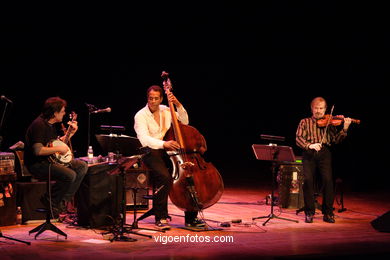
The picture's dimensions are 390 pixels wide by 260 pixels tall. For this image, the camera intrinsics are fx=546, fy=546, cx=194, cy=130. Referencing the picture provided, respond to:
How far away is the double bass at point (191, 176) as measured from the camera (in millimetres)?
6176

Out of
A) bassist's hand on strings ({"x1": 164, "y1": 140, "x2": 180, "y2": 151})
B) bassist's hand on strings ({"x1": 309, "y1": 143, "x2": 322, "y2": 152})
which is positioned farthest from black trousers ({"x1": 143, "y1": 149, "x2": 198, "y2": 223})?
bassist's hand on strings ({"x1": 309, "y1": 143, "x2": 322, "y2": 152})

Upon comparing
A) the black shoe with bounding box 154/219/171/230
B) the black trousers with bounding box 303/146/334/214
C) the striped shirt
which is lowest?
the black shoe with bounding box 154/219/171/230

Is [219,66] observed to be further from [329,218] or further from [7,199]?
[7,199]

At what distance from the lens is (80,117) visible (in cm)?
1143

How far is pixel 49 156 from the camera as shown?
19.7 ft

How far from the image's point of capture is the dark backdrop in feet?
35.0

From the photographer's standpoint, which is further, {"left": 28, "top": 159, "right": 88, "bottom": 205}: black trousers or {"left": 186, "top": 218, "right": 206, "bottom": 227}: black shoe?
{"left": 186, "top": 218, "right": 206, "bottom": 227}: black shoe

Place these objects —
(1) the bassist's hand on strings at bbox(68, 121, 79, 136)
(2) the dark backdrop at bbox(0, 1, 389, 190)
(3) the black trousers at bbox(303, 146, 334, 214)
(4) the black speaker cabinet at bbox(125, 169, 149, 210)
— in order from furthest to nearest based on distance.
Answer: (2) the dark backdrop at bbox(0, 1, 389, 190) → (4) the black speaker cabinet at bbox(125, 169, 149, 210) → (3) the black trousers at bbox(303, 146, 334, 214) → (1) the bassist's hand on strings at bbox(68, 121, 79, 136)

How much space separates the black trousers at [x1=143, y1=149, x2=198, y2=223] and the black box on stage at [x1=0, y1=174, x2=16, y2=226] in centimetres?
179

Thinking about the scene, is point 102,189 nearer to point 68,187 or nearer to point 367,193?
point 68,187

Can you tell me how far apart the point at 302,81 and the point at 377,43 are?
73.9 inches

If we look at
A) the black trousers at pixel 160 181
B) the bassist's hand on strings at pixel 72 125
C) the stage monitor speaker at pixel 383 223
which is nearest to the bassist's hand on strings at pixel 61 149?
the bassist's hand on strings at pixel 72 125

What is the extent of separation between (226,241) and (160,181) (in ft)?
3.72

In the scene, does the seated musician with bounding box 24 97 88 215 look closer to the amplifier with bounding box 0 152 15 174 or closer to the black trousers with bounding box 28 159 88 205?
the black trousers with bounding box 28 159 88 205
